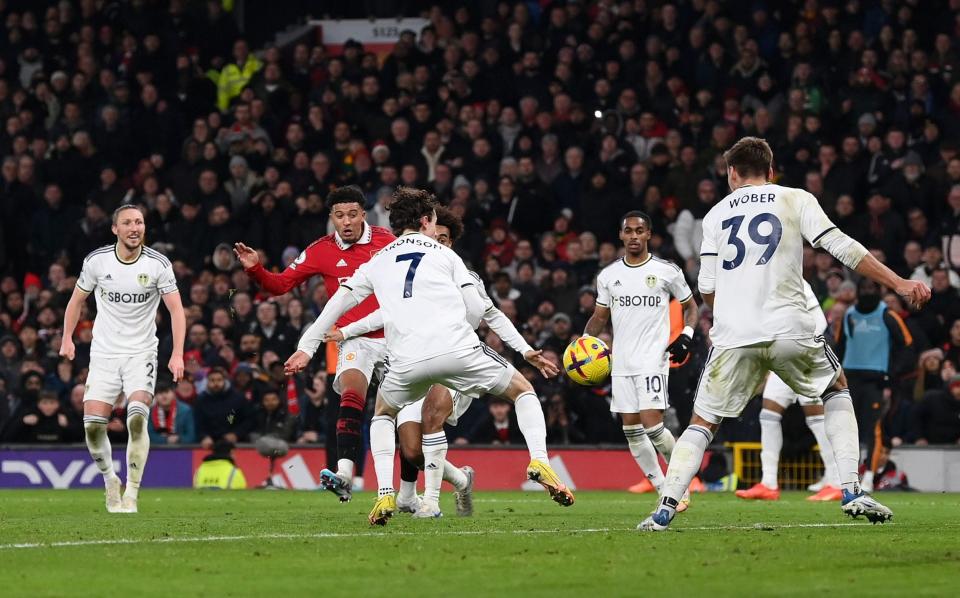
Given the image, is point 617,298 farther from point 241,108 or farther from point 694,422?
point 241,108

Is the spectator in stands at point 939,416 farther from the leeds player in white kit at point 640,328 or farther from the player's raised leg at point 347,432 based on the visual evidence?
the player's raised leg at point 347,432

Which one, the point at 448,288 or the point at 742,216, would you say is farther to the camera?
the point at 448,288

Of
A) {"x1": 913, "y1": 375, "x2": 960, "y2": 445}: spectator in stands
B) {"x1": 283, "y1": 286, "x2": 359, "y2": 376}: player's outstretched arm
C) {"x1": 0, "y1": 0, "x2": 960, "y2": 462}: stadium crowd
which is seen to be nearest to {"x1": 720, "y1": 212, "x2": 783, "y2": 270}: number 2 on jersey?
{"x1": 283, "y1": 286, "x2": 359, "y2": 376}: player's outstretched arm

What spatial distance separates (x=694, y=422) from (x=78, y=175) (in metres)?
18.5

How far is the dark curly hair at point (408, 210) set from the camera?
10789 mm

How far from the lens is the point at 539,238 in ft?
77.7

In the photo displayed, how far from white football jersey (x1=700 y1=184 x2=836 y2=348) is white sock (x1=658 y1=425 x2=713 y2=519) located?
0.62 m

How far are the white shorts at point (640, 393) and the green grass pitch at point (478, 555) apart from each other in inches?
69.1

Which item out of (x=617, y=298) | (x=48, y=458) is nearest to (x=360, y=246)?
(x=617, y=298)

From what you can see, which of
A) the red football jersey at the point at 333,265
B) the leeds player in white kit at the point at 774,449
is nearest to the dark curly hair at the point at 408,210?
the red football jersey at the point at 333,265

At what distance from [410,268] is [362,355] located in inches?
99.5

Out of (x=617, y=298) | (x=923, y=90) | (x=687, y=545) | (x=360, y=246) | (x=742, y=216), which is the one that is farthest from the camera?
(x=923, y=90)

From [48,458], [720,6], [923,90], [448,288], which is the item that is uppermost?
[720,6]

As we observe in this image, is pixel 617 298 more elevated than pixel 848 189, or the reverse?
pixel 848 189
